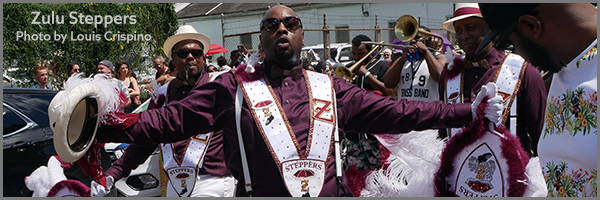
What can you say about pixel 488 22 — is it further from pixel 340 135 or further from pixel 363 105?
pixel 340 135

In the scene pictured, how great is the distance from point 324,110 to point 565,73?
47.3 inches

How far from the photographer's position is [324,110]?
2.62 metres

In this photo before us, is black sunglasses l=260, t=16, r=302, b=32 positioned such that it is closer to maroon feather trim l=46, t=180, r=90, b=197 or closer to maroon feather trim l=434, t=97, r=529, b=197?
maroon feather trim l=434, t=97, r=529, b=197

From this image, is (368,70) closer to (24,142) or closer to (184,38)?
(184,38)

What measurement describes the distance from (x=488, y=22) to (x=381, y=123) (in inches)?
33.2

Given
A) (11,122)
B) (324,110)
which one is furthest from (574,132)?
(11,122)

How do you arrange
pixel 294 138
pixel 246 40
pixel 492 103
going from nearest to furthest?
pixel 492 103
pixel 294 138
pixel 246 40

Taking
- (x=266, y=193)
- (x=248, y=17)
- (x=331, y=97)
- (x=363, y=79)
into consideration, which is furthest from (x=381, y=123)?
(x=248, y=17)

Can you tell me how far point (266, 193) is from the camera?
2.52m

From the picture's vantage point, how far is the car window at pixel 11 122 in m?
4.84

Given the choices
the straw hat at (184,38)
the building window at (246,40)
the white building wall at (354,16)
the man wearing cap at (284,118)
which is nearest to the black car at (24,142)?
the straw hat at (184,38)

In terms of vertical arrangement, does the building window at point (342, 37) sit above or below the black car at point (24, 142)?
above

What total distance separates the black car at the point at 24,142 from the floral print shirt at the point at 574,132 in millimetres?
4007

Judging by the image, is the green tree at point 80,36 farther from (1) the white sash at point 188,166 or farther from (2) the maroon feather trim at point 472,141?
(2) the maroon feather trim at point 472,141
